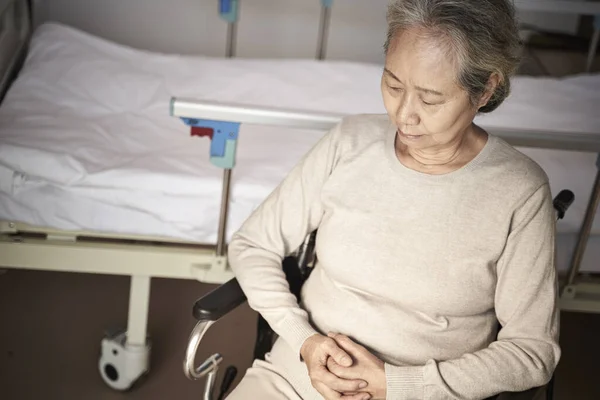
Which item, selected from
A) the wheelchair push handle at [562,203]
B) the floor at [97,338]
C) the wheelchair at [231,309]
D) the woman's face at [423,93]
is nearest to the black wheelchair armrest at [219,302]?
the wheelchair at [231,309]

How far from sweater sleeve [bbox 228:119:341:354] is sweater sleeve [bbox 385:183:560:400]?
10.1 inches

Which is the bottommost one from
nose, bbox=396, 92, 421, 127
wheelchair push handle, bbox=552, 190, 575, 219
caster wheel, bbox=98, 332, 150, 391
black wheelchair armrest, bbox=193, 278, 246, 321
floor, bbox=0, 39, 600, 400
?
floor, bbox=0, 39, 600, 400

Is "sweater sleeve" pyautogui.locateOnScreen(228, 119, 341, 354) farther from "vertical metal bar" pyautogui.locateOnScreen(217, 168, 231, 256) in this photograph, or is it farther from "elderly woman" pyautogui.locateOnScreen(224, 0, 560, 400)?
"vertical metal bar" pyautogui.locateOnScreen(217, 168, 231, 256)

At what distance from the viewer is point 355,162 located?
5.63 ft

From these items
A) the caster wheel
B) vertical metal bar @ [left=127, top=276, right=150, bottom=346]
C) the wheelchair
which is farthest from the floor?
the wheelchair

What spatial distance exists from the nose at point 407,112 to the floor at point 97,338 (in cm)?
Result: 133


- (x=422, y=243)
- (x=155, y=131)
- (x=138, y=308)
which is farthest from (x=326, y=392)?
(x=155, y=131)

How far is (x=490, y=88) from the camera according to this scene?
61.2 inches

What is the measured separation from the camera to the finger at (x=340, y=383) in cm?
160

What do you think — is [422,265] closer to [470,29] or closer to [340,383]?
[340,383]

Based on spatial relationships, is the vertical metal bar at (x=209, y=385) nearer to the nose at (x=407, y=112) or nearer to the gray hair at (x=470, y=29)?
the nose at (x=407, y=112)

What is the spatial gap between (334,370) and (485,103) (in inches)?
24.5

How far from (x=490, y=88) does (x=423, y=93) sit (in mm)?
155

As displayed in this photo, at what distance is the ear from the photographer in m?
1.53
